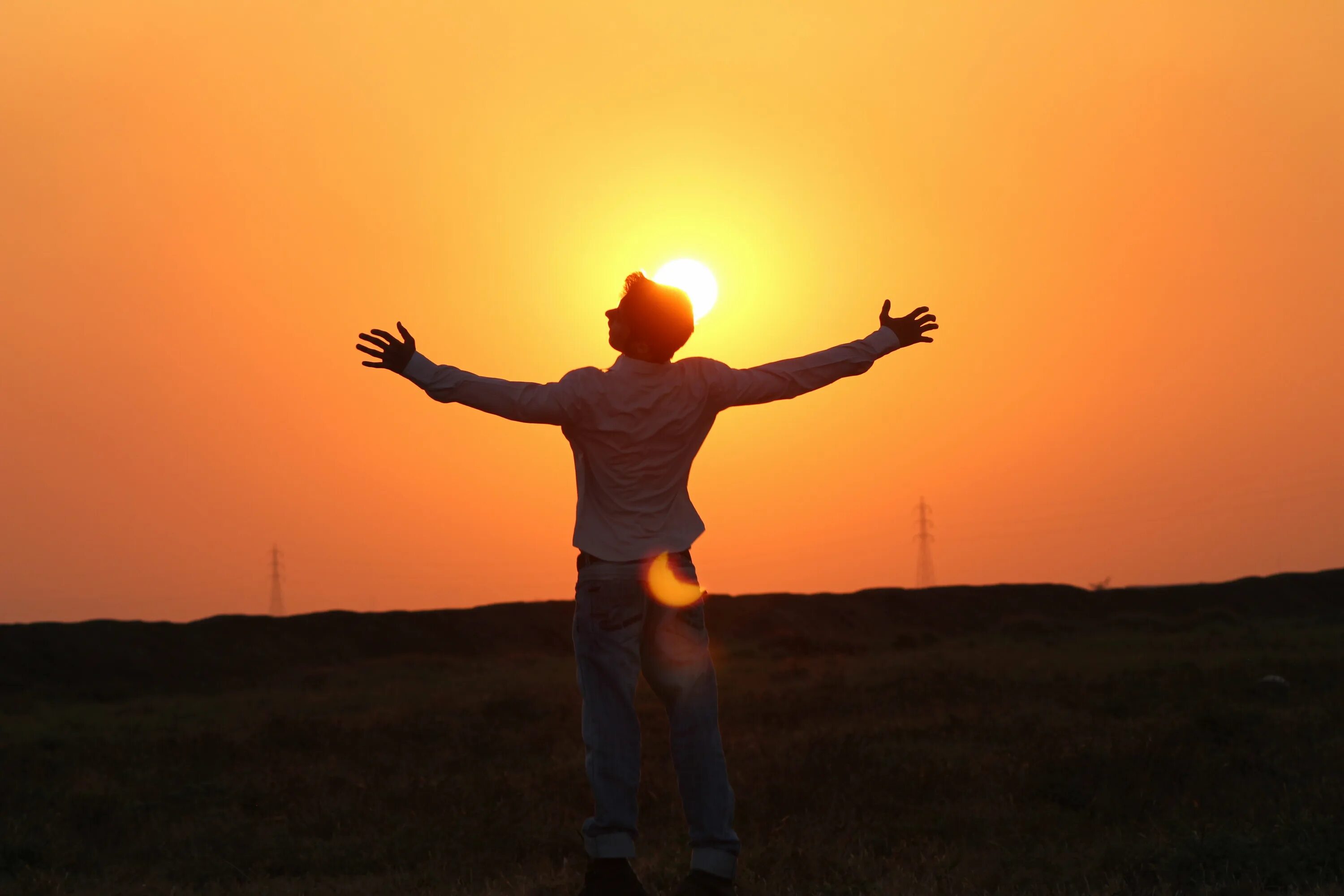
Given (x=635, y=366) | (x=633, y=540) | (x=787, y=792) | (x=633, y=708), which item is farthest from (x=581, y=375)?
(x=787, y=792)

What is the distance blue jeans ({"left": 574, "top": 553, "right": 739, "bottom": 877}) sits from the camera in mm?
5500

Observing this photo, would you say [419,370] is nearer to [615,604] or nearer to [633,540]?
[633,540]

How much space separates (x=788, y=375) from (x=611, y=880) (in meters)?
2.41

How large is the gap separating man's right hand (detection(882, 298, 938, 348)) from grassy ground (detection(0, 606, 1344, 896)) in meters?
2.72

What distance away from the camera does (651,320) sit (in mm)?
5719

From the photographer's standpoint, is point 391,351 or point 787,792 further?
point 787,792

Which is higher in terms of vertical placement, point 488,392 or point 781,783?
point 488,392

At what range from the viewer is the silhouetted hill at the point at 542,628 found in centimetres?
3941

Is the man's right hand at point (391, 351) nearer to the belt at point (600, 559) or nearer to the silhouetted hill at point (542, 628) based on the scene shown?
the belt at point (600, 559)

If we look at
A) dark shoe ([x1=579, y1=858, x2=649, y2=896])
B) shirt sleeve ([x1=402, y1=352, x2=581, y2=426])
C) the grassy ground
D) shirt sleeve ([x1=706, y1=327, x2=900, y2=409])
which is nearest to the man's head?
shirt sleeve ([x1=706, y1=327, x2=900, y2=409])

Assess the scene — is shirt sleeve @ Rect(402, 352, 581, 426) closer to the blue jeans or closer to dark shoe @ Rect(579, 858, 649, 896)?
the blue jeans

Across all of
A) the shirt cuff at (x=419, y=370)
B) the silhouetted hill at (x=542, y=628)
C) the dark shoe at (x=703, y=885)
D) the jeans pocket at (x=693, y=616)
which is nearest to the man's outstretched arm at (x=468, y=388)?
the shirt cuff at (x=419, y=370)

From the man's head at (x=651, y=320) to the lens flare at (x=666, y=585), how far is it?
927mm

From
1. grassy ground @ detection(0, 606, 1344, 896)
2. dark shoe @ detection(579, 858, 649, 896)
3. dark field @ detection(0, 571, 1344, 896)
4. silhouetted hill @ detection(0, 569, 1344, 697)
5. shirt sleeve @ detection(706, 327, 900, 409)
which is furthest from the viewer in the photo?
silhouetted hill @ detection(0, 569, 1344, 697)
